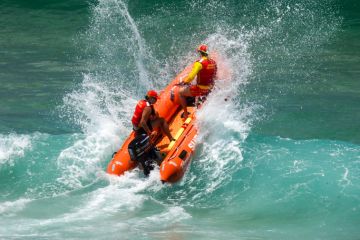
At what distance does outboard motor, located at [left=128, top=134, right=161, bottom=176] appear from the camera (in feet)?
37.8

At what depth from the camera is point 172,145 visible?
11805 millimetres

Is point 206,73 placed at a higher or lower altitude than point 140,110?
higher

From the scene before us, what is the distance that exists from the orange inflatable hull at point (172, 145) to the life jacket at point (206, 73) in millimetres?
452

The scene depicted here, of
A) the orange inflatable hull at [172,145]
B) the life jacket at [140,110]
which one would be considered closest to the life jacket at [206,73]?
the orange inflatable hull at [172,145]

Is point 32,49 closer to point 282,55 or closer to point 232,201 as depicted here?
point 282,55


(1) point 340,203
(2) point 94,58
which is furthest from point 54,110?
(1) point 340,203

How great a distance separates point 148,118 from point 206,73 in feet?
6.47

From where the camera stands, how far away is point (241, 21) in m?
21.5

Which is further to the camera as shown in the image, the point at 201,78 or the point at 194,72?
the point at 201,78

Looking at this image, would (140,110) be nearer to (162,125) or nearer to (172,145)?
(162,125)

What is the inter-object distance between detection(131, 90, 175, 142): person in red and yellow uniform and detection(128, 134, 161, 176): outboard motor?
0.49 feet

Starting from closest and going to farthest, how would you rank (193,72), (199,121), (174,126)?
(199,121), (174,126), (193,72)

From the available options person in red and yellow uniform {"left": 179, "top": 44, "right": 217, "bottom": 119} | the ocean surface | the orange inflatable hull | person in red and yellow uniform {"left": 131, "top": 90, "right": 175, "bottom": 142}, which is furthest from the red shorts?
person in red and yellow uniform {"left": 131, "top": 90, "right": 175, "bottom": 142}

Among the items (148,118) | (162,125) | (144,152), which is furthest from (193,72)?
(144,152)
